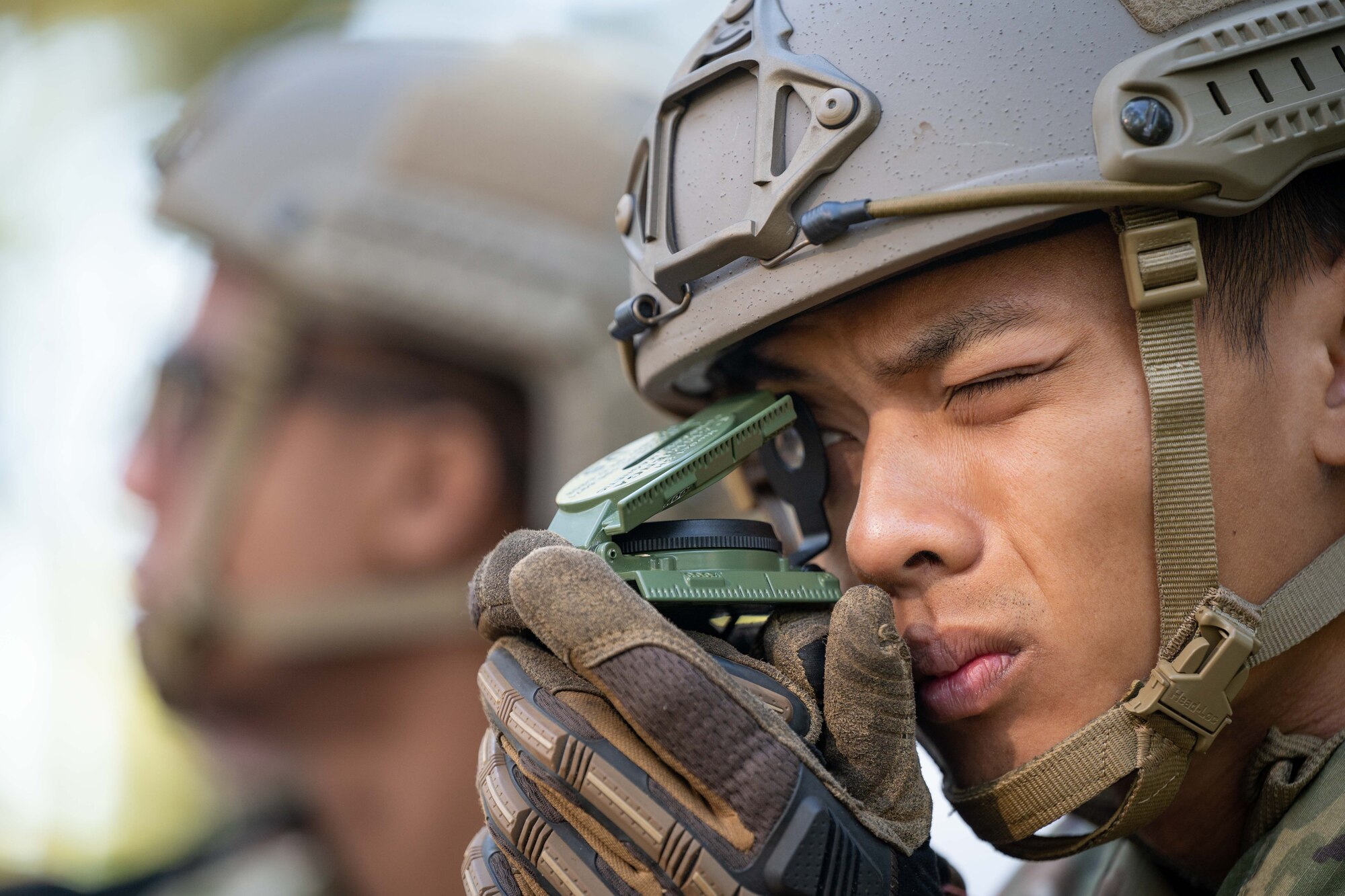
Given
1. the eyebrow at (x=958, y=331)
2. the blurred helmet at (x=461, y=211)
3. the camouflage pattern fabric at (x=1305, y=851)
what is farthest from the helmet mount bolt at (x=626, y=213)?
the blurred helmet at (x=461, y=211)

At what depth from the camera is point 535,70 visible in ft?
13.0

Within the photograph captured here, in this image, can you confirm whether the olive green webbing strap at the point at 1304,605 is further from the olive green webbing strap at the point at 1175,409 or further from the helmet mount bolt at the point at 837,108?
the helmet mount bolt at the point at 837,108

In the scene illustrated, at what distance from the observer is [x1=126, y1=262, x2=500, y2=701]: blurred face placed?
364cm

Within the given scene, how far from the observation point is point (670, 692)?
4.18 feet

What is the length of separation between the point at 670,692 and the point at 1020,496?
0.51m

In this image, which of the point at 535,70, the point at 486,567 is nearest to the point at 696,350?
the point at 486,567

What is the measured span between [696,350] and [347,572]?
2.20m

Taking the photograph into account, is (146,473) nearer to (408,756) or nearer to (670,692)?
(408,756)

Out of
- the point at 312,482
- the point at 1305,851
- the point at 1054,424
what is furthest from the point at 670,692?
the point at 312,482

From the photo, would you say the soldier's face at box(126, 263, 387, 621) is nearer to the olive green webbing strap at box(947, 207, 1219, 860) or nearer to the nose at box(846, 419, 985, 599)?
the nose at box(846, 419, 985, 599)

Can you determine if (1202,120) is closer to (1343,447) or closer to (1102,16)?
(1102,16)

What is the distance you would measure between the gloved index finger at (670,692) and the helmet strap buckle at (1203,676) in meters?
0.47

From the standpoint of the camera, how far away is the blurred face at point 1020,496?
149cm

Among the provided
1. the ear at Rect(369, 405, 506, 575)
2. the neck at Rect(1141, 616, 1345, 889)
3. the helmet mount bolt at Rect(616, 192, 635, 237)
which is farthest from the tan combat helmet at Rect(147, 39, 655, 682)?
the neck at Rect(1141, 616, 1345, 889)
